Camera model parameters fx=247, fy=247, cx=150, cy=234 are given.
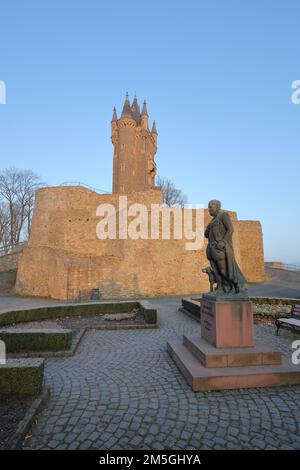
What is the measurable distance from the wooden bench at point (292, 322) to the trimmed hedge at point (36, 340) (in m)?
6.70

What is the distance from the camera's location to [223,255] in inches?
228

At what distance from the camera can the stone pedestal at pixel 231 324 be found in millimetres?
5219

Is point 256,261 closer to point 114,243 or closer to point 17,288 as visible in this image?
point 114,243

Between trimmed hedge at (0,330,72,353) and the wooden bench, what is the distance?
264 inches

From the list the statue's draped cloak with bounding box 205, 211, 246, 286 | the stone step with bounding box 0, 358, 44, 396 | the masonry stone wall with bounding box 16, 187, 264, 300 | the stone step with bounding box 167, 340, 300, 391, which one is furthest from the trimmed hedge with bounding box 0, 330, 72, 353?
the masonry stone wall with bounding box 16, 187, 264, 300

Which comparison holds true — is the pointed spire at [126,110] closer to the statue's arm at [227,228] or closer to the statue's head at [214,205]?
the statue's head at [214,205]

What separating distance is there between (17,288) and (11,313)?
43.5 feet

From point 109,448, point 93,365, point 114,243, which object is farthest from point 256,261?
point 109,448

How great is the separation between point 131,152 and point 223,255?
3810 cm

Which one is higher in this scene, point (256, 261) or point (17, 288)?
point (256, 261)

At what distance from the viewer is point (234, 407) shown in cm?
386

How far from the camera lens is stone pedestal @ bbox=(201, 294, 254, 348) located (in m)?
5.22

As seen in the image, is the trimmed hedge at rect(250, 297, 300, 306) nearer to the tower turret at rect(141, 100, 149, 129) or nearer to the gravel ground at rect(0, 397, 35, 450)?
the gravel ground at rect(0, 397, 35, 450)

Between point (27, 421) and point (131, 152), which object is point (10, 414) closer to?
point (27, 421)
